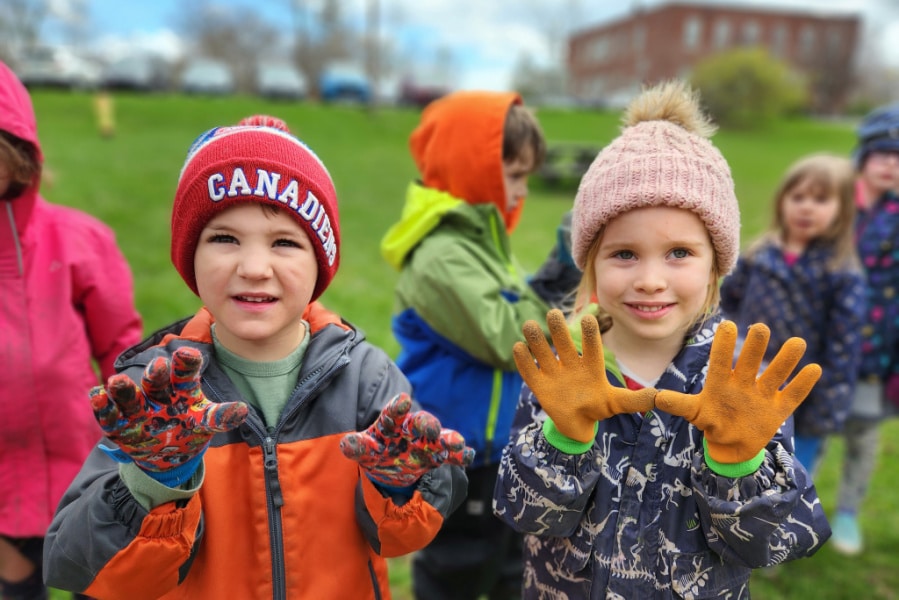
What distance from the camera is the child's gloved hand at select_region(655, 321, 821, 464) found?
1.25 m

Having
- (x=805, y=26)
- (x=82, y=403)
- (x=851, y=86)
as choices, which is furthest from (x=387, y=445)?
(x=805, y=26)

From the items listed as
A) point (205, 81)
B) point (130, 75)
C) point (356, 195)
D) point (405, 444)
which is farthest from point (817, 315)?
point (205, 81)

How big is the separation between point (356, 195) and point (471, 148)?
9.19m

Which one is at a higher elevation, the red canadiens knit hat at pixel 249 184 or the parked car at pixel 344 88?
the parked car at pixel 344 88

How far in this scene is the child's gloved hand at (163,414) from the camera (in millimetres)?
1107

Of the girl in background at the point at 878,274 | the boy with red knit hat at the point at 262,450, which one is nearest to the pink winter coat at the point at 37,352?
the boy with red knit hat at the point at 262,450

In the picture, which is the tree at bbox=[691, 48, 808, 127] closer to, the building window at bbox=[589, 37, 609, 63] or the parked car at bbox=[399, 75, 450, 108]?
the parked car at bbox=[399, 75, 450, 108]

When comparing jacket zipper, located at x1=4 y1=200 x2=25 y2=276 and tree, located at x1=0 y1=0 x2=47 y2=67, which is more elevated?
tree, located at x1=0 y1=0 x2=47 y2=67

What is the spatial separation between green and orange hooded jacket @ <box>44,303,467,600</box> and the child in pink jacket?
0.65 metres

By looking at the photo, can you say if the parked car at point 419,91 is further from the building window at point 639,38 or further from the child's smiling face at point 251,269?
the child's smiling face at point 251,269

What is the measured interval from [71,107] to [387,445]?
1930cm

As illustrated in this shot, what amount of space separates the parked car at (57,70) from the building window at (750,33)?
4383cm

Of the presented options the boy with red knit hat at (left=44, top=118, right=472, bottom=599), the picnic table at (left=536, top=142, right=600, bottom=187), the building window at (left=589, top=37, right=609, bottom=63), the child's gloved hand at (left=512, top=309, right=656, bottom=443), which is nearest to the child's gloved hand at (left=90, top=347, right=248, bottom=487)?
the boy with red knit hat at (left=44, top=118, right=472, bottom=599)

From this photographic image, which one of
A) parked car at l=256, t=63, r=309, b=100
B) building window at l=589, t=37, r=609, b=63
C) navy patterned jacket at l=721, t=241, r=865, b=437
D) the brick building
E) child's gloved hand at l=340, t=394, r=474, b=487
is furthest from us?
building window at l=589, t=37, r=609, b=63
